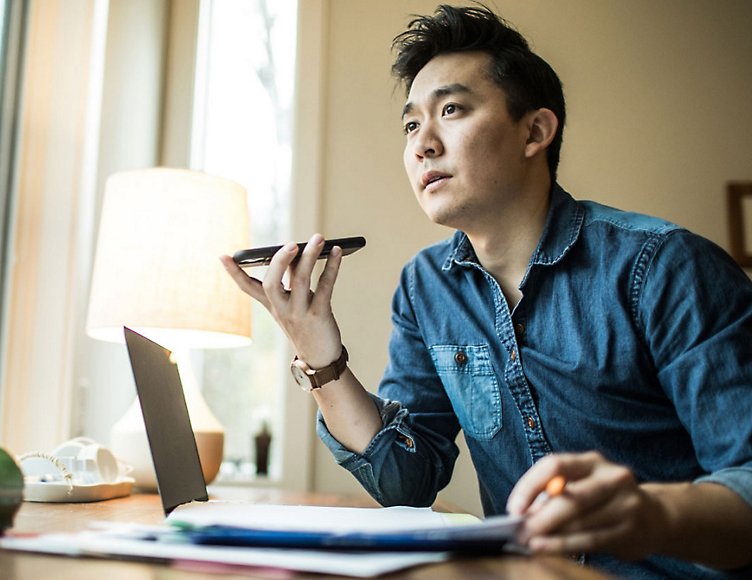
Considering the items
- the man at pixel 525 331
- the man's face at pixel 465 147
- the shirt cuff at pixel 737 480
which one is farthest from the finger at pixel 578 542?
the man's face at pixel 465 147

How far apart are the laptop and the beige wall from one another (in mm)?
1159

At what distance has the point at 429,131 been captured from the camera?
3.78 feet

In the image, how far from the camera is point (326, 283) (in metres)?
0.94

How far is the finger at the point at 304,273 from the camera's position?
0.87m

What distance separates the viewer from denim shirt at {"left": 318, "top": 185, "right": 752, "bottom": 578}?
32.5 inches

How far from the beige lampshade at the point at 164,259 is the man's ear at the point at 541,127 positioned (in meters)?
0.66

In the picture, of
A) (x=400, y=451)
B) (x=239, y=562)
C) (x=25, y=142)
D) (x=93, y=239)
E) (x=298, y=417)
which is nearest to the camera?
(x=239, y=562)

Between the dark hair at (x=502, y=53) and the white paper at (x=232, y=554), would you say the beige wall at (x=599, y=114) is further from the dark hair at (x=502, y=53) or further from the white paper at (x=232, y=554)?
the white paper at (x=232, y=554)

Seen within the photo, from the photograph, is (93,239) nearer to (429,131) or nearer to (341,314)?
(341,314)

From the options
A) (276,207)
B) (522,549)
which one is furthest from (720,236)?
(522,549)

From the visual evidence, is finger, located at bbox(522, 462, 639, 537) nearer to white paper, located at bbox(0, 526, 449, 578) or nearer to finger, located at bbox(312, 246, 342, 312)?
white paper, located at bbox(0, 526, 449, 578)

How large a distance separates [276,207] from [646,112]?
4.29ft

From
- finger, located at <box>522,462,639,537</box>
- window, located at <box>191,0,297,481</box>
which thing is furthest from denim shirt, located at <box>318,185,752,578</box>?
window, located at <box>191,0,297,481</box>

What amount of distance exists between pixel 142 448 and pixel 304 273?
610 millimetres
